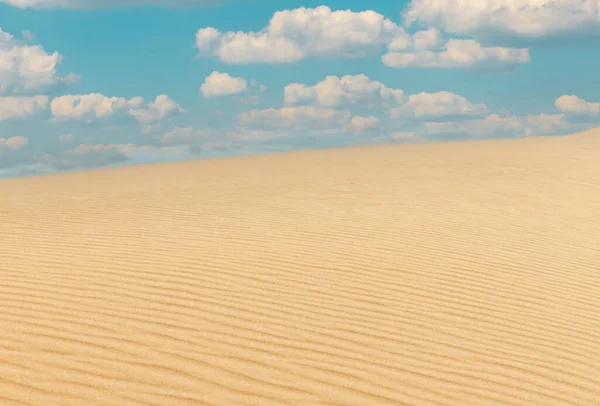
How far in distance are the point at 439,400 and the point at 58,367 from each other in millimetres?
2735

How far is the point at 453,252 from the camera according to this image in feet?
30.3

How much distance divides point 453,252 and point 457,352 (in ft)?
10.7

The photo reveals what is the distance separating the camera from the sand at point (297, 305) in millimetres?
5043

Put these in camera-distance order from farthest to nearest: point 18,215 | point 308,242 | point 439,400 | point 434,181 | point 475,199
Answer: point 434,181 < point 475,199 < point 18,215 < point 308,242 < point 439,400

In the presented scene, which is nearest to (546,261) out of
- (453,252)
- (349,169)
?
(453,252)

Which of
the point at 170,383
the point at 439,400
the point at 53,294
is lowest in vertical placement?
the point at 439,400

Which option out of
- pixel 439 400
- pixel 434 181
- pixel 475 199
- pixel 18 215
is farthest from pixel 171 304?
pixel 434 181

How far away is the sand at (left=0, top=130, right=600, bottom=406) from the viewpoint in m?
5.04

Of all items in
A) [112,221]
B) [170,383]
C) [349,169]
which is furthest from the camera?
[349,169]

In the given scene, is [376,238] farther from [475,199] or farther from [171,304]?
[475,199]

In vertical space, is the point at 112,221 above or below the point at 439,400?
above

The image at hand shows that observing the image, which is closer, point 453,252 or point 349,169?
point 453,252

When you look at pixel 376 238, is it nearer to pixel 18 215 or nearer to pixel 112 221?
pixel 112 221

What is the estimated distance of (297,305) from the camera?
6625 mm
